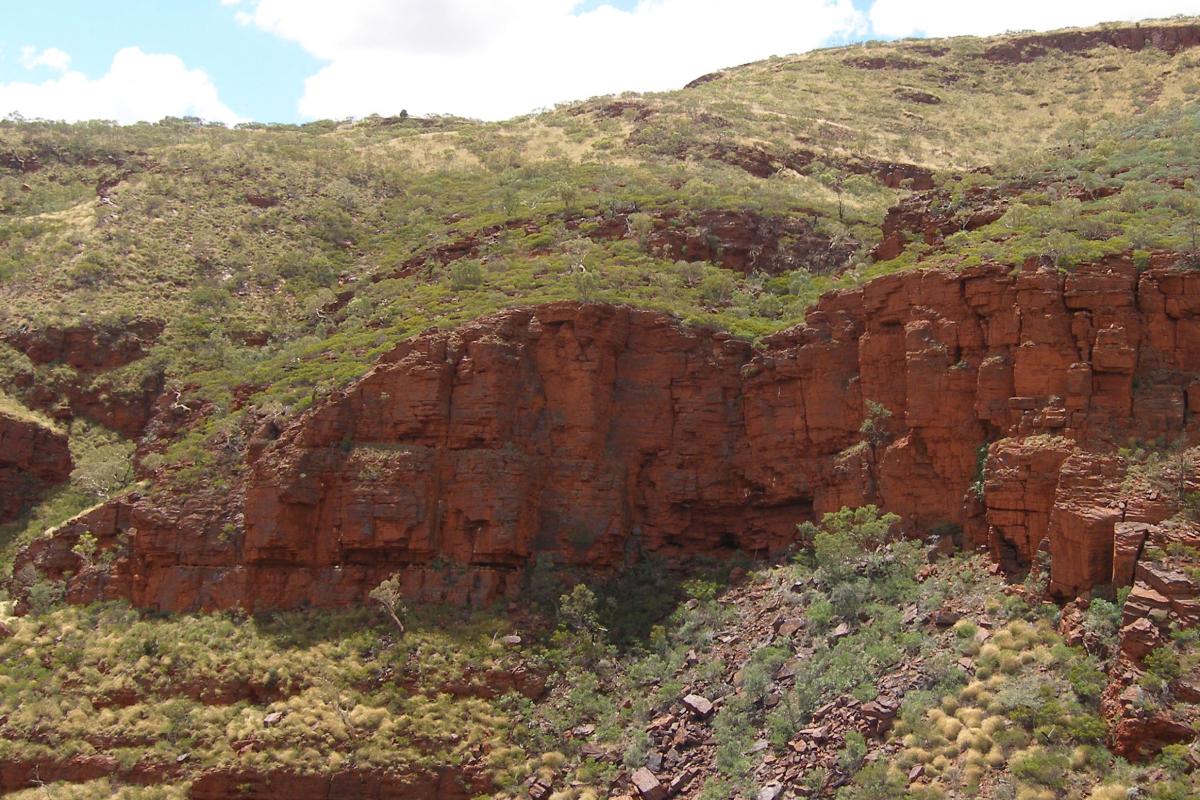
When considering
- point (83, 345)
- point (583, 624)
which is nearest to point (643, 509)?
point (583, 624)

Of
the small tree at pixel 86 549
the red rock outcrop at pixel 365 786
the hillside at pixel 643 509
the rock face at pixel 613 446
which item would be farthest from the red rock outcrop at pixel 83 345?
the red rock outcrop at pixel 365 786

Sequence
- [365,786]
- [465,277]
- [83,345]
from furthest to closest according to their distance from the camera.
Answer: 1. [83,345]
2. [465,277]
3. [365,786]

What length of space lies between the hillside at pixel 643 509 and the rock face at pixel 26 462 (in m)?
0.10

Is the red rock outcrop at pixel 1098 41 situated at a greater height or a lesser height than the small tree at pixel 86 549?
greater

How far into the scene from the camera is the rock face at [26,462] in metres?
37.8

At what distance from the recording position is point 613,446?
3347 centimetres

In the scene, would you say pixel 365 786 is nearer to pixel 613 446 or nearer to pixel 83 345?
pixel 613 446

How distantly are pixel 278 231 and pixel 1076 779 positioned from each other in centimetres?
4389

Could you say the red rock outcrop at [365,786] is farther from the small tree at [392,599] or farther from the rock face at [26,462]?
the rock face at [26,462]

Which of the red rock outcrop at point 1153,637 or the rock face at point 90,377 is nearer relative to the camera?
the red rock outcrop at point 1153,637

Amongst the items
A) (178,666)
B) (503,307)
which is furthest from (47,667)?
(503,307)

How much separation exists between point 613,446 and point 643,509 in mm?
2021

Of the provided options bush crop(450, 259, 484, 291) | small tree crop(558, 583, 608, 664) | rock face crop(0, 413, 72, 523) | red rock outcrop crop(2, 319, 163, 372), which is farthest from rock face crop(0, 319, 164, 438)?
small tree crop(558, 583, 608, 664)

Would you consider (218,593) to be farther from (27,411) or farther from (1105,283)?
A: (1105,283)
